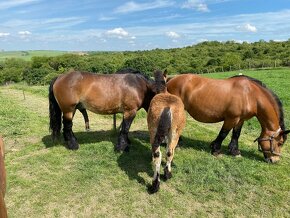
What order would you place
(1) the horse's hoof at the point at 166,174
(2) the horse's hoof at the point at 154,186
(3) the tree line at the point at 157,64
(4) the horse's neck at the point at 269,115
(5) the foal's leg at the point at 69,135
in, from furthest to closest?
(3) the tree line at the point at 157,64 < (5) the foal's leg at the point at 69,135 < (4) the horse's neck at the point at 269,115 < (1) the horse's hoof at the point at 166,174 < (2) the horse's hoof at the point at 154,186

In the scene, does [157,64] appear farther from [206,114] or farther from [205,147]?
[206,114]

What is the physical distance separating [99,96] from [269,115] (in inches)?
134

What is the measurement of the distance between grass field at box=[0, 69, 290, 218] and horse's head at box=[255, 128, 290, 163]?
192 mm

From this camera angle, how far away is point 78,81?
6.36 meters

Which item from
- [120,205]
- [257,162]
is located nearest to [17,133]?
[120,205]

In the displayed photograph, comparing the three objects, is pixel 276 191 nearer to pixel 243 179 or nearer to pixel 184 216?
pixel 243 179

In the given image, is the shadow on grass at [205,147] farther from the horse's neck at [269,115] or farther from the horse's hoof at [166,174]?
the horse's hoof at [166,174]

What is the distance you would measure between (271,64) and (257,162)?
40.0 metres

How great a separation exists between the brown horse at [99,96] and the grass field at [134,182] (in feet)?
1.90

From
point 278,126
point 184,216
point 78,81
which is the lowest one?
point 184,216

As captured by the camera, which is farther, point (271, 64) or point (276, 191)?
point (271, 64)

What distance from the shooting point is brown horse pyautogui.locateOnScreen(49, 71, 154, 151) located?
250 inches

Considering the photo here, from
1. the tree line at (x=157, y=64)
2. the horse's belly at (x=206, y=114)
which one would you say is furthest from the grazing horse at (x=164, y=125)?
the tree line at (x=157, y=64)

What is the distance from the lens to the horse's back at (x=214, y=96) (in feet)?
19.6
